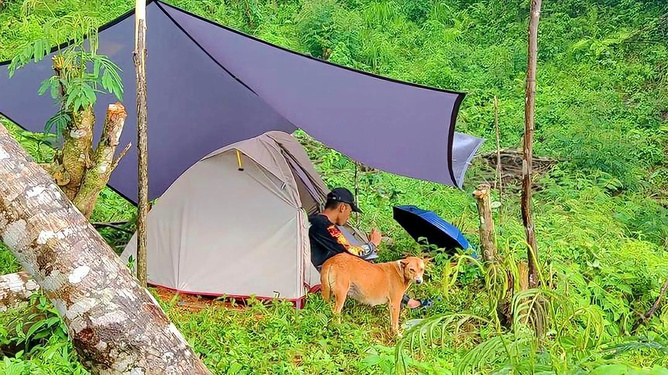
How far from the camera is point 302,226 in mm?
3697

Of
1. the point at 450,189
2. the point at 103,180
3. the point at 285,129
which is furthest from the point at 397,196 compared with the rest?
the point at 103,180

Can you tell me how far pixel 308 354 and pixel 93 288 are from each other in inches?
76.4

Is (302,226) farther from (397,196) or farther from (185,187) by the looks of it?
(397,196)

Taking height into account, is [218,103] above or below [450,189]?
above

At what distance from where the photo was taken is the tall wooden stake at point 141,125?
2764 mm

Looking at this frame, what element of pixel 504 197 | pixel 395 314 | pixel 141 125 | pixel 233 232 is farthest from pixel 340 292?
pixel 504 197

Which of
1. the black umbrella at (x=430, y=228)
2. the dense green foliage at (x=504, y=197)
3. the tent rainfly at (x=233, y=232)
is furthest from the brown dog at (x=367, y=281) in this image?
the black umbrella at (x=430, y=228)

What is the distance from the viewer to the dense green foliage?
2.07m

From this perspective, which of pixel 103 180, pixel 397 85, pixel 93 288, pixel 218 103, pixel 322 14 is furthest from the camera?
pixel 322 14

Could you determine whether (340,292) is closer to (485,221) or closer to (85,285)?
(485,221)

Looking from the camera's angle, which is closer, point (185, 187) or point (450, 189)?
point (185, 187)

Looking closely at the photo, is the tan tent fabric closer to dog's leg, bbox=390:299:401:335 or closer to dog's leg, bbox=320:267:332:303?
dog's leg, bbox=320:267:332:303

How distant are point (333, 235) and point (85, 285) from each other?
2675mm

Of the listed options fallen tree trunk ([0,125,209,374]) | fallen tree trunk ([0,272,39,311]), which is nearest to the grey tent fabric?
fallen tree trunk ([0,272,39,311])
